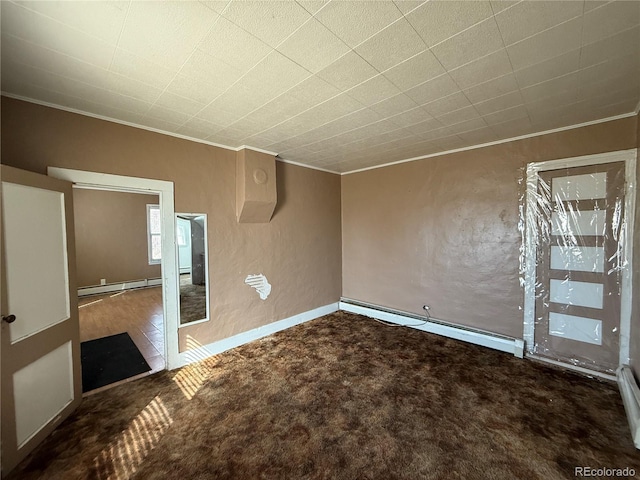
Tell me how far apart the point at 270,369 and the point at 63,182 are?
2539 mm

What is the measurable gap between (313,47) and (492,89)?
144 centimetres

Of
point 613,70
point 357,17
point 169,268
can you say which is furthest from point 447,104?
point 169,268

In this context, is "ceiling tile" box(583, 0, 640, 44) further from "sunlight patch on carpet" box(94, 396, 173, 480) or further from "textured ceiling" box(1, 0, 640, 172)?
"sunlight patch on carpet" box(94, 396, 173, 480)

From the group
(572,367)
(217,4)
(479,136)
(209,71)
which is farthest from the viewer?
(479,136)

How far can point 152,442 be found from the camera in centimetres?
181

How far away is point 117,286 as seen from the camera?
20.3 ft

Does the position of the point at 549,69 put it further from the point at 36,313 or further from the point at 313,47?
the point at 36,313

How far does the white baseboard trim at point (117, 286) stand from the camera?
578 centimetres

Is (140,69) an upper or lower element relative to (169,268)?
upper

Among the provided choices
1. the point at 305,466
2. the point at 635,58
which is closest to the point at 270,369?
the point at 305,466

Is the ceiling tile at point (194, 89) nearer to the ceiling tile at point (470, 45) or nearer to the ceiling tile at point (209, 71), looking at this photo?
the ceiling tile at point (209, 71)

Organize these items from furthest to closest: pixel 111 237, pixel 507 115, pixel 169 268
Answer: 1. pixel 111 237
2. pixel 169 268
3. pixel 507 115

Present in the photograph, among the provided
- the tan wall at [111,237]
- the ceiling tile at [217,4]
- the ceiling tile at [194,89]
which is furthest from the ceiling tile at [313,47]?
the tan wall at [111,237]

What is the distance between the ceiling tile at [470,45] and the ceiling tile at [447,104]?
17.7 inches
